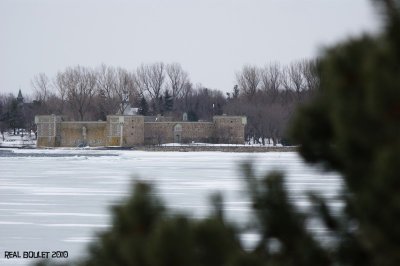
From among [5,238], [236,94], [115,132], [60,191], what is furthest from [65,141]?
[5,238]

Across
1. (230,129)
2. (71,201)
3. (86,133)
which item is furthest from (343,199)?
(86,133)

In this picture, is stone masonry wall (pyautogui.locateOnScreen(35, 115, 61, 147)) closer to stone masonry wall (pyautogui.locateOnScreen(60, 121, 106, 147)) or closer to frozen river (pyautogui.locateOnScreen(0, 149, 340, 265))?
stone masonry wall (pyautogui.locateOnScreen(60, 121, 106, 147))

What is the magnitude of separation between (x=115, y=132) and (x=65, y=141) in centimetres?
586

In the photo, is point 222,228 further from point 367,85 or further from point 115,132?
point 115,132

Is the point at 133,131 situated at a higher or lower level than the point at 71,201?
higher

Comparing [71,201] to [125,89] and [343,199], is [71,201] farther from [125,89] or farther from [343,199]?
[125,89]

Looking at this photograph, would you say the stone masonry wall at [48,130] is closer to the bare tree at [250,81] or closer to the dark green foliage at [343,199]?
the bare tree at [250,81]

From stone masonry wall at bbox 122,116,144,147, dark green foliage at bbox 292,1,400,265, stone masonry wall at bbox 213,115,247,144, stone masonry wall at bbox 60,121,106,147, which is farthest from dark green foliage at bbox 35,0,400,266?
stone masonry wall at bbox 60,121,106,147

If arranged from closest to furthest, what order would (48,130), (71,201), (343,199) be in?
(343,199)
(71,201)
(48,130)

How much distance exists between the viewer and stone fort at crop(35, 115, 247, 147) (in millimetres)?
68875

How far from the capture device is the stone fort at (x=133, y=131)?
6888 cm

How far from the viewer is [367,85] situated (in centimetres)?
189

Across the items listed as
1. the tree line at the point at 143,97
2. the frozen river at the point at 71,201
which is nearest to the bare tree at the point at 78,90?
the tree line at the point at 143,97

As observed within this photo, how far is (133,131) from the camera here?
69.0 meters
